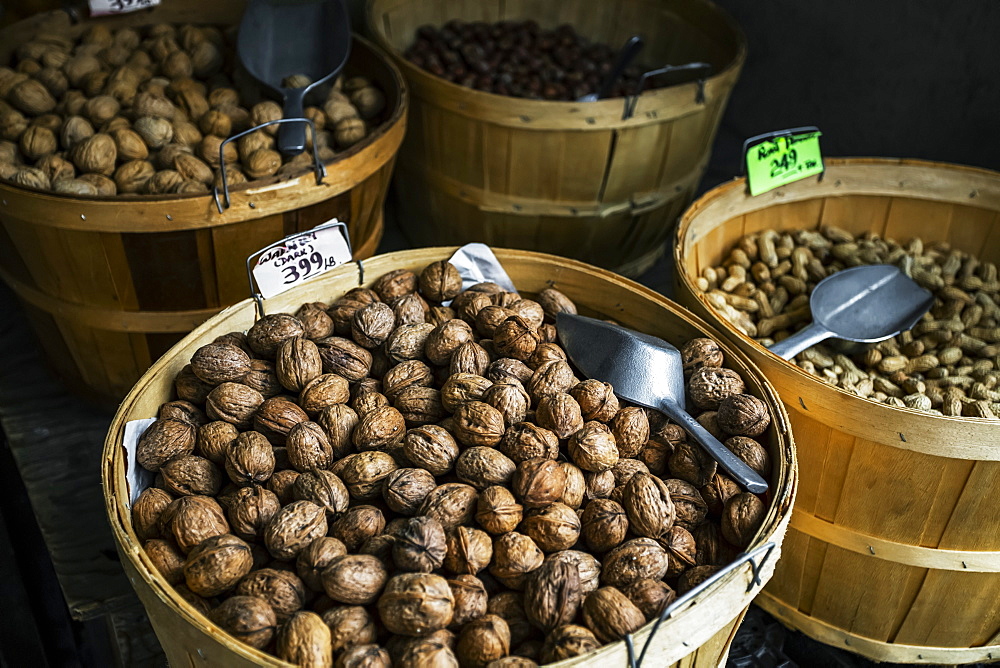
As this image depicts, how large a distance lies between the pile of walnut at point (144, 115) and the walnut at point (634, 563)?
4.21 feet

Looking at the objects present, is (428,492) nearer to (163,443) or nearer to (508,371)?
(508,371)

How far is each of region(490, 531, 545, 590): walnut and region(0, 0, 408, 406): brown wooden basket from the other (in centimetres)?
113

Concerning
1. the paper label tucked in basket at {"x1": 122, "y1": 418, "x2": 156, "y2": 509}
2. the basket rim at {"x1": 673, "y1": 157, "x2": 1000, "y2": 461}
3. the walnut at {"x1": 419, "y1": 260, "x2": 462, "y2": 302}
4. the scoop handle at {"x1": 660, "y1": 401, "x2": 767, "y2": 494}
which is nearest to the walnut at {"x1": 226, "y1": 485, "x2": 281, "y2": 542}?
the paper label tucked in basket at {"x1": 122, "y1": 418, "x2": 156, "y2": 509}

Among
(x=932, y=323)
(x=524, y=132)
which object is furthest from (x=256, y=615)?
(x=932, y=323)

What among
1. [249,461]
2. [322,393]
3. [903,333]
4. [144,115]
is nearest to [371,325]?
[322,393]

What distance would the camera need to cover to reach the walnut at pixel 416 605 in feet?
3.90

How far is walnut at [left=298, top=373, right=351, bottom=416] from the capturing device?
160cm

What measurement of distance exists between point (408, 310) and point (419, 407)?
32 cm

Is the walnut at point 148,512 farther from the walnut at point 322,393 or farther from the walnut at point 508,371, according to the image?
the walnut at point 508,371

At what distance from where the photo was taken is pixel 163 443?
59.9 inches

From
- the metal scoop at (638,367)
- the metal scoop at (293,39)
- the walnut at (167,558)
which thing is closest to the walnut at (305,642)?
the walnut at (167,558)

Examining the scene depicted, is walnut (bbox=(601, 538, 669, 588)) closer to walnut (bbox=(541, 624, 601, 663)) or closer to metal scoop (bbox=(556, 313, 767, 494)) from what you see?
walnut (bbox=(541, 624, 601, 663))

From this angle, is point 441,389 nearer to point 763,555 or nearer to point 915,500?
point 763,555

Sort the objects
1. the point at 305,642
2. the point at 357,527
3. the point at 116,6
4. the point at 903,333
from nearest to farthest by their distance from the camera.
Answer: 1. the point at 305,642
2. the point at 357,527
3. the point at 903,333
4. the point at 116,6
